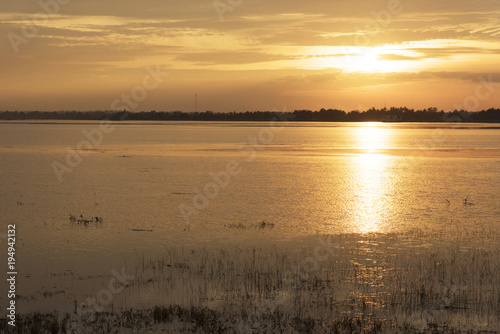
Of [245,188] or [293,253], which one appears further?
[245,188]

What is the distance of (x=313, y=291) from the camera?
583 inches

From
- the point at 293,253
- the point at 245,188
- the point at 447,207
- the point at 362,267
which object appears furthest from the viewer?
the point at 245,188

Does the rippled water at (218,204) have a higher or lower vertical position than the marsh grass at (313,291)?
lower

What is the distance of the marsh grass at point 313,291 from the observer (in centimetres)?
1200

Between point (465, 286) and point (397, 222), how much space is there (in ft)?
33.4

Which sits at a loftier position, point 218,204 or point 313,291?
point 313,291

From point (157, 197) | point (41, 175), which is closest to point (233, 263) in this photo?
point (157, 197)

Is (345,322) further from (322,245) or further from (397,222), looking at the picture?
(397,222)

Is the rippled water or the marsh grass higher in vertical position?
the marsh grass

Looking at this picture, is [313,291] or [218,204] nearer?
[313,291]

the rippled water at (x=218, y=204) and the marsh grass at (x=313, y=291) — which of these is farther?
the rippled water at (x=218, y=204)

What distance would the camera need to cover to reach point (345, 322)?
12047 millimetres

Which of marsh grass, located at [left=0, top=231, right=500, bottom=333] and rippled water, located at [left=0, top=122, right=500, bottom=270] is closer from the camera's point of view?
marsh grass, located at [left=0, top=231, right=500, bottom=333]

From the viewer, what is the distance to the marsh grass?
39.4 ft
